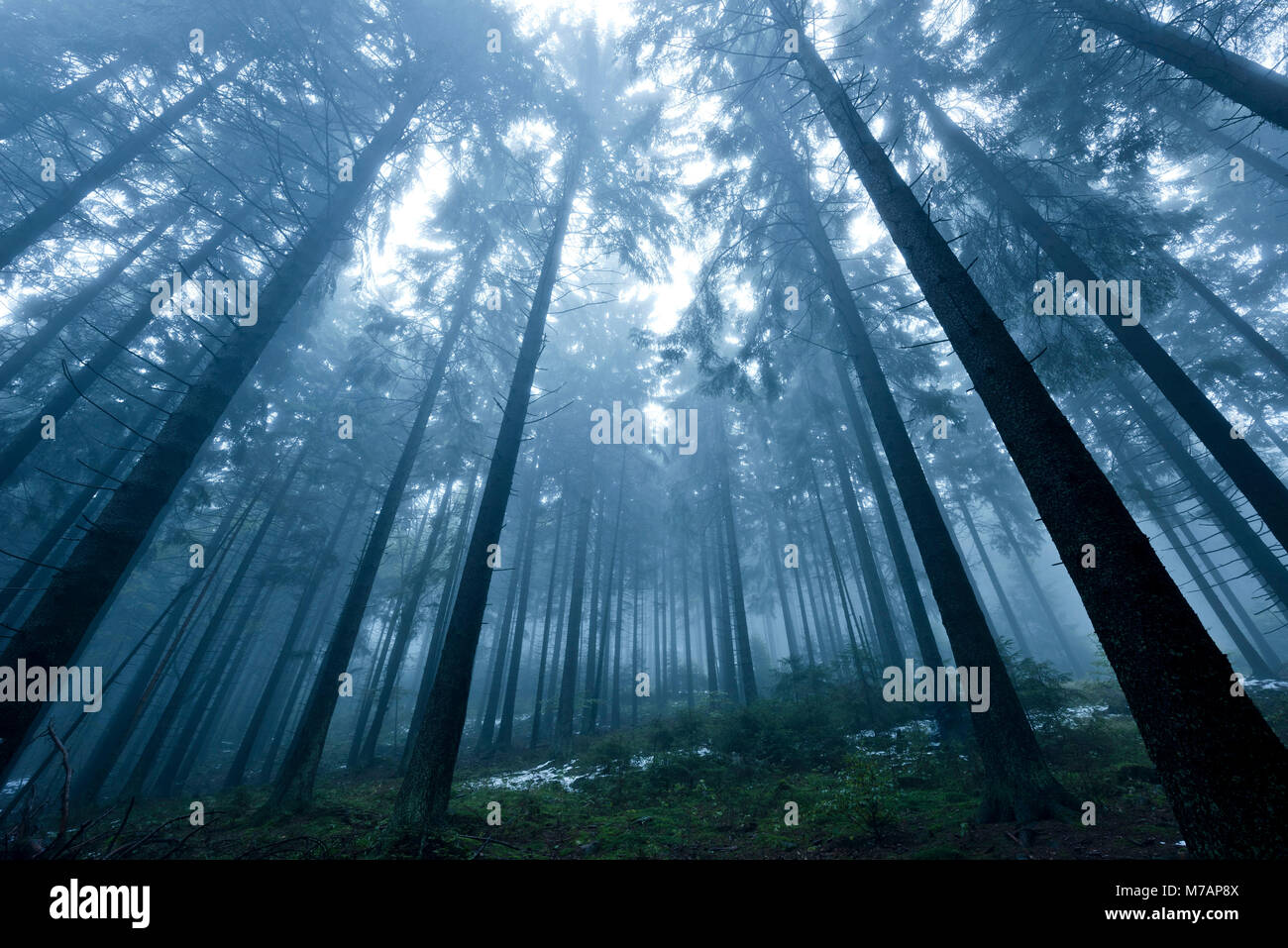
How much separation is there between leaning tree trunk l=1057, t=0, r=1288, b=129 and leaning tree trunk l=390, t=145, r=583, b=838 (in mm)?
10872

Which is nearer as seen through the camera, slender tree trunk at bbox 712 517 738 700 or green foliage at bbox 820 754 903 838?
green foliage at bbox 820 754 903 838

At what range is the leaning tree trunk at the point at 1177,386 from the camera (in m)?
7.48

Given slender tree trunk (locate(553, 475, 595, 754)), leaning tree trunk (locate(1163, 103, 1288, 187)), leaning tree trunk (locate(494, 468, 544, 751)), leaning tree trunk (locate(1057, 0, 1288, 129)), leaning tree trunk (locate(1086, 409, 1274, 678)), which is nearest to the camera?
leaning tree trunk (locate(1057, 0, 1288, 129))

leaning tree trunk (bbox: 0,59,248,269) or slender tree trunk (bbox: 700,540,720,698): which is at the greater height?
leaning tree trunk (bbox: 0,59,248,269)

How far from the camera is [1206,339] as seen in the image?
664 inches

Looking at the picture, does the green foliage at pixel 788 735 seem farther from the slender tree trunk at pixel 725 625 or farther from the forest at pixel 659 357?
the slender tree trunk at pixel 725 625

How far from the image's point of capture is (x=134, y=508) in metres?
4.30

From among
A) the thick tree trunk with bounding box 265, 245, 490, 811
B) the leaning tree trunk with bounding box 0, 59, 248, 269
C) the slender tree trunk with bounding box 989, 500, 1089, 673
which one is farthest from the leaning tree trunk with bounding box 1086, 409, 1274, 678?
the leaning tree trunk with bounding box 0, 59, 248, 269

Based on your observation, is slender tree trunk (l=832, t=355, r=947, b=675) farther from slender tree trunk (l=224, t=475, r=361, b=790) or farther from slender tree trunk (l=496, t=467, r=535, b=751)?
slender tree trunk (l=224, t=475, r=361, b=790)

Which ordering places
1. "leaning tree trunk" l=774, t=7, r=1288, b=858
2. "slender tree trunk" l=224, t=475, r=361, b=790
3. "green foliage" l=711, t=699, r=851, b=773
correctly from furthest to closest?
"slender tree trunk" l=224, t=475, r=361, b=790 < "green foliage" l=711, t=699, r=851, b=773 < "leaning tree trunk" l=774, t=7, r=1288, b=858

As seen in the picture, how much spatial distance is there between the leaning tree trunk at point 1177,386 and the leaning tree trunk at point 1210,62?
2700 mm

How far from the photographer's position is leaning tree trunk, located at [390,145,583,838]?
17.4ft

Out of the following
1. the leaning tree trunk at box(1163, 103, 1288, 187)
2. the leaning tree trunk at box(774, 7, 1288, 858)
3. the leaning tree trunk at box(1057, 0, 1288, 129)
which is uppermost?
the leaning tree trunk at box(1163, 103, 1288, 187)
